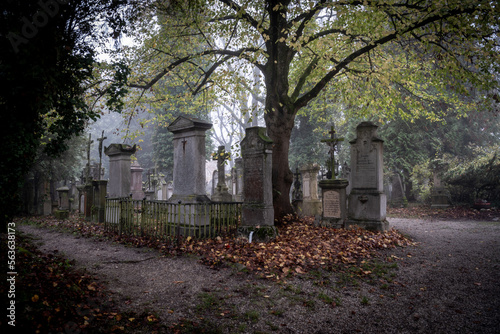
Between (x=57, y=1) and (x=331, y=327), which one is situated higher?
(x=57, y=1)

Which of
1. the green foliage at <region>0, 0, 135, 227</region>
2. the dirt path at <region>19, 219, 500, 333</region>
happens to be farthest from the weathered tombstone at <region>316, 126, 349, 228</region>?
the green foliage at <region>0, 0, 135, 227</region>

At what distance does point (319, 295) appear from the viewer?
4.12 m

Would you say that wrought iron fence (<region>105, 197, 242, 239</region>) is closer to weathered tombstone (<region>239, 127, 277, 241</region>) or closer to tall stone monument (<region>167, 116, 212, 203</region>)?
tall stone monument (<region>167, 116, 212, 203</region>)

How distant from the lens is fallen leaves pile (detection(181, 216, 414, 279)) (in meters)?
5.34

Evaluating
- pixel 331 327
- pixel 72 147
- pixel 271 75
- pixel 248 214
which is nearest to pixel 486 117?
pixel 271 75

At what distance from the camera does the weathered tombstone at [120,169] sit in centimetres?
1093

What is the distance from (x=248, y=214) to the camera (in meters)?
7.48

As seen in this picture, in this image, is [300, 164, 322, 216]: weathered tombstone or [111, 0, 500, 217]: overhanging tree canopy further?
[300, 164, 322, 216]: weathered tombstone

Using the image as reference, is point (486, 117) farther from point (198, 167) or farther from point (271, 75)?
point (198, 167)

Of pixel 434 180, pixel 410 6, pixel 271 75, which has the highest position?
pixel 410 6

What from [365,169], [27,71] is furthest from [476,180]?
[27,71]

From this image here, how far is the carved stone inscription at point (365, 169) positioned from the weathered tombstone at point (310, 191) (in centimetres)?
477

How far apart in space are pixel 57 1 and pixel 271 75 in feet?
20.7

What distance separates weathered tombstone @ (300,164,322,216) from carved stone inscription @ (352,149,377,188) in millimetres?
4772
